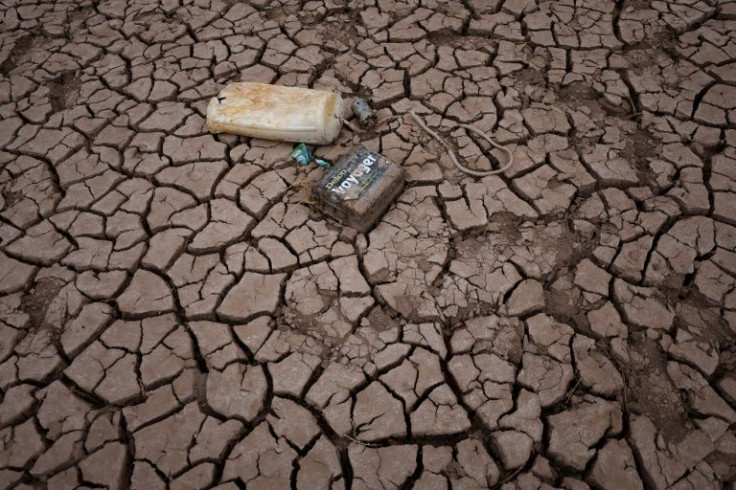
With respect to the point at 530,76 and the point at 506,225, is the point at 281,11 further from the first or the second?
the point at 506,225

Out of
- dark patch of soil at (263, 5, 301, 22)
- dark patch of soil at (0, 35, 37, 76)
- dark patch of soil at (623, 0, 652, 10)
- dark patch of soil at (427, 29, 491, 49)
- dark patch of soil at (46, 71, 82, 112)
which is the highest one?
dark patch of soil at (623, 0, 652, 10)

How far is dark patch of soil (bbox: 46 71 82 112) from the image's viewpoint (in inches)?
141

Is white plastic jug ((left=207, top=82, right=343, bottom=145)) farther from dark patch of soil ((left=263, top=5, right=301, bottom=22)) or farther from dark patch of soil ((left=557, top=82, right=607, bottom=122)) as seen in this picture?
dark patch of soil ((left=557, top=82, right=607, bottom=122))

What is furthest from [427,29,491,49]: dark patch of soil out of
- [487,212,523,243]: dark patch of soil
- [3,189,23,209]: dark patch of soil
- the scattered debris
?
[3,189,23,209]: dark patch of soil

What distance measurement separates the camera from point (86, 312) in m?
2.59

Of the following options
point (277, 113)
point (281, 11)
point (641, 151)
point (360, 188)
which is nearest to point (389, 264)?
point (360, 188)

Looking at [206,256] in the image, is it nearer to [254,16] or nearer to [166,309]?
[166,309]

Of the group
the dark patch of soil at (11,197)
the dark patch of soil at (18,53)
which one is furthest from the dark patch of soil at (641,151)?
the dark patch of soil at (18,53)

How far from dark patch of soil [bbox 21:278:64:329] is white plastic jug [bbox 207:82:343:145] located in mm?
1284

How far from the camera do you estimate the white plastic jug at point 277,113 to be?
305cm

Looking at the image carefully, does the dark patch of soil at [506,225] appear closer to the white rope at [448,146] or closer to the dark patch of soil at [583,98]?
the white rope at [448,146]

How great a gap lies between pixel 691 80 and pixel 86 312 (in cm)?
401

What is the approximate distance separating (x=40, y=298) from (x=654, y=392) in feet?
9.94

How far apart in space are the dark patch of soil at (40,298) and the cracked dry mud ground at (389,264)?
14 millimetres
